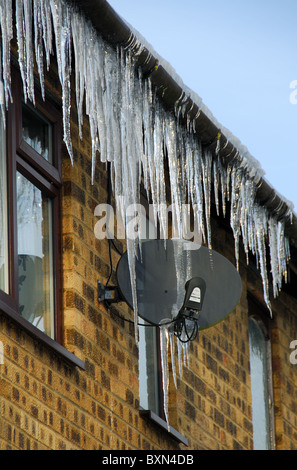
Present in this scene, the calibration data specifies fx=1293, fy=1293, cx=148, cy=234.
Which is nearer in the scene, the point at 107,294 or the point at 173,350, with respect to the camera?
the point at 107,294

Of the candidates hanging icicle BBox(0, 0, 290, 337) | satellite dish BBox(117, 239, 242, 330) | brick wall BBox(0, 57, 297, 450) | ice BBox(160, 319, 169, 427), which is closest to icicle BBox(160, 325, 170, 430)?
ice BBox(160, 319, 169, 427)

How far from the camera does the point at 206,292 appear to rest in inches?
355

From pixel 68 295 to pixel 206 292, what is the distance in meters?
1.21

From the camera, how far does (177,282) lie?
874cm

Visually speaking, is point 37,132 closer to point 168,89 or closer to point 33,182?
point 33,182

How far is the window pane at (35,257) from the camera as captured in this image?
7941 millimetres

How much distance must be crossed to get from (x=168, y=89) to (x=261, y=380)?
4.10 metres

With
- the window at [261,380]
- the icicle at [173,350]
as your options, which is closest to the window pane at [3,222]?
the icicle at [173,350]

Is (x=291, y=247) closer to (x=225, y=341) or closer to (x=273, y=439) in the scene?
(x=225, y=341)

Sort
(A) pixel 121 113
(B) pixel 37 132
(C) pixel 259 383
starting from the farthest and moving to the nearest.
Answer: (C) pixel 259 383 → (B) pixel 37 132 → (A) pixel 121 113

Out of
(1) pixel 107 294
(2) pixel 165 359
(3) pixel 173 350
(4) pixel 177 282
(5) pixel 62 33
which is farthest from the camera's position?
(3) pixel 173 350

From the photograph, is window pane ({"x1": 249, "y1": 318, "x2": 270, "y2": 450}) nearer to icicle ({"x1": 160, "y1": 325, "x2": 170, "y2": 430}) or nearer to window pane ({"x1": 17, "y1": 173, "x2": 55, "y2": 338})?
icicle ({"x1": 160, "y1": 325, "x2": 170, "y2": 430})
